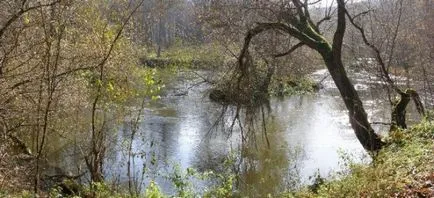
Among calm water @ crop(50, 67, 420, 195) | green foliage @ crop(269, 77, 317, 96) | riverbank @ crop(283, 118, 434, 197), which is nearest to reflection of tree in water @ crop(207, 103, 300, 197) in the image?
calm water @ crop(50, 67, 420, 195)

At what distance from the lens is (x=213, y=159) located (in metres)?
15.0

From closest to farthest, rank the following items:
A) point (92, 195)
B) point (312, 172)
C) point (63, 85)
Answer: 1. point (92, 195)
2. point (63, 85)
3. point (312, 172)

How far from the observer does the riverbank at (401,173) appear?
5.49m

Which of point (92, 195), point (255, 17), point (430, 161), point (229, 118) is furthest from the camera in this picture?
point (229, 118)

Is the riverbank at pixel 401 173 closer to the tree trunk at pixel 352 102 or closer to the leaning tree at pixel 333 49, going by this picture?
the tree trunk at pixel 352 102

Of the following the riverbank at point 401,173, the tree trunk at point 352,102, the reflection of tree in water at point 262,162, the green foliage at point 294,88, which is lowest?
the reflection of tree in water at point 262,162

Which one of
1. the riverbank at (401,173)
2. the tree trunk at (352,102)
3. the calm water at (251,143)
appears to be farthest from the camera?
the calm water at (251,143)

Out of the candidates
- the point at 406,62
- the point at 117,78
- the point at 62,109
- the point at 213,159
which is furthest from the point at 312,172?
the point at 406,62

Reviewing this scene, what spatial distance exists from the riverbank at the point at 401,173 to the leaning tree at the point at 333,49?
1.95 meters

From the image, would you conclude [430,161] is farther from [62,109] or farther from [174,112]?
[174,112]

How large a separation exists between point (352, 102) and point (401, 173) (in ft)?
16.2

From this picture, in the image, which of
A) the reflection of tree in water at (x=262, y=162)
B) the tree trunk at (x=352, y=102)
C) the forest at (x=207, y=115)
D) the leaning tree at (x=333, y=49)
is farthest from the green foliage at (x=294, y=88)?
the tree trunk at (x=352, y=102)

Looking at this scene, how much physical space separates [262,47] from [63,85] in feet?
17.9

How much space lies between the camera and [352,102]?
1102 centimetres
